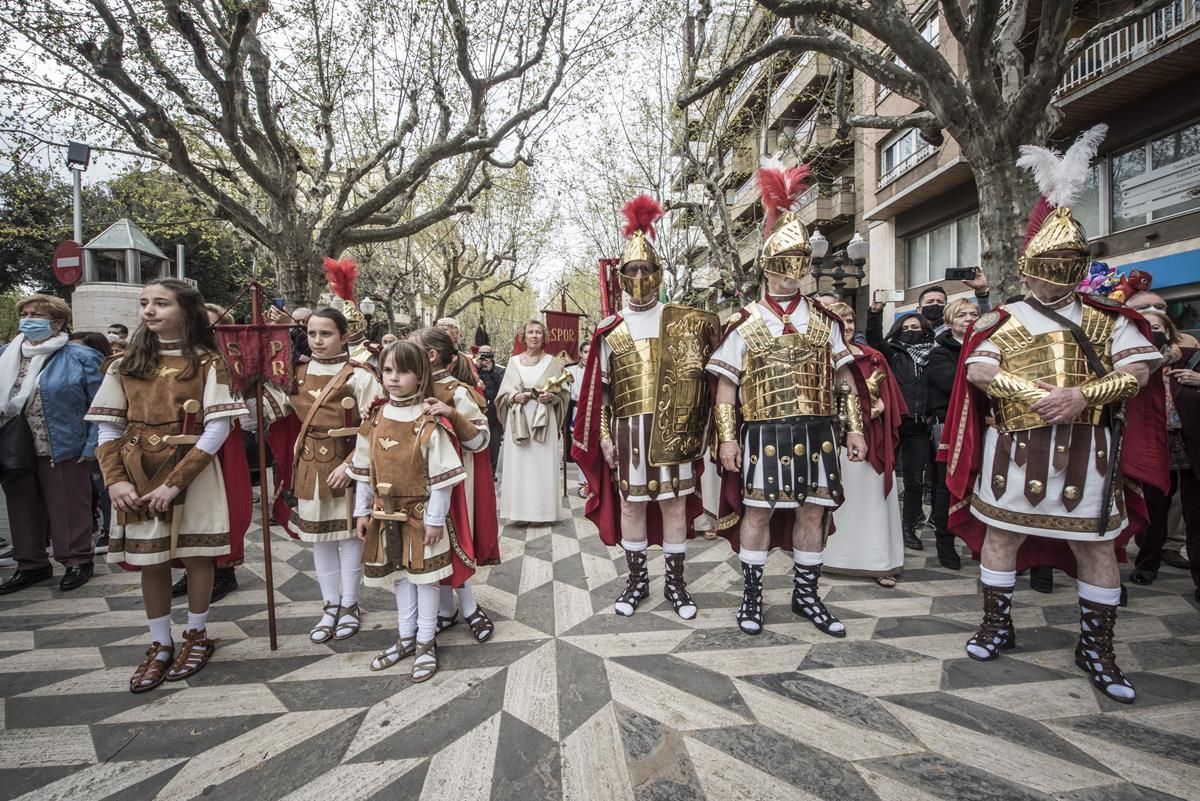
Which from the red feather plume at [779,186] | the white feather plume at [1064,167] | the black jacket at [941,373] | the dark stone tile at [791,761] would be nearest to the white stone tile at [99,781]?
the dark stone tile at [791,761]

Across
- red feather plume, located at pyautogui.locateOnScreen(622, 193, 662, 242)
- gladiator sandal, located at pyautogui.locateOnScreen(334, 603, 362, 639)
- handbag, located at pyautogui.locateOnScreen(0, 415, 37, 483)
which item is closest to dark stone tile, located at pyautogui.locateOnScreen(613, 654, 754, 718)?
gladiator sandal, located at pyautogui.locateOnScreen(334, 603, 362, 639)

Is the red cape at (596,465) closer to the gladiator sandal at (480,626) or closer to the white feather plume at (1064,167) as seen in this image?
the gladiator sandal at (480,626)

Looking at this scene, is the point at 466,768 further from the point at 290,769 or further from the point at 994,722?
the point at 994,722

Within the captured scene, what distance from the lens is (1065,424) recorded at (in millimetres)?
2602

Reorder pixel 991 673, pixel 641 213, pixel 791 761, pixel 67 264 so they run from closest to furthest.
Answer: pixel 791 761, pixel 991 673, pixel 641 213, pixel 67 264

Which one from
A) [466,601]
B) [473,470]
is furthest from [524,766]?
[473,470]

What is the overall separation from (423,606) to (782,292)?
274cm

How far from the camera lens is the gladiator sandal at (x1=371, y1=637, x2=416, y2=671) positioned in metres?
2.84

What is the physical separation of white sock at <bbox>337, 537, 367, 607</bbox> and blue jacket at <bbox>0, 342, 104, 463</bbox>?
7.73 feet

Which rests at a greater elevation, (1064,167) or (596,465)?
(1064,167)

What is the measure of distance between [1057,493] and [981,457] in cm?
43

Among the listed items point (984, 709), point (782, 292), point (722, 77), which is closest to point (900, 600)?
point (984, 709)

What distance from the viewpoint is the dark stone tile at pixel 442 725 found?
85.7 inches

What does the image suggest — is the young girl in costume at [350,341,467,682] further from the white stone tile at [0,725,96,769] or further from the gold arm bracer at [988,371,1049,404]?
the gold arm bracer at [988,371,1049,404]
